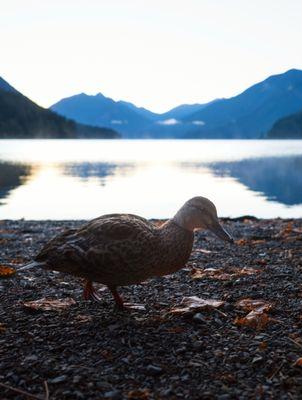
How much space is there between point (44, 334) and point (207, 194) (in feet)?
97.3

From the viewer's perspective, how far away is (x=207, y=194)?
3422 centimetres

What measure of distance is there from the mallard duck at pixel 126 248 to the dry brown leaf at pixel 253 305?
802 millimetres

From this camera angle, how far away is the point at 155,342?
15.6ft

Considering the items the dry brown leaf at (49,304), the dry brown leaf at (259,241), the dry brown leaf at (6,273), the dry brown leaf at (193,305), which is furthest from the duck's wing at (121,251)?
the dry brown leaf at (259,241)

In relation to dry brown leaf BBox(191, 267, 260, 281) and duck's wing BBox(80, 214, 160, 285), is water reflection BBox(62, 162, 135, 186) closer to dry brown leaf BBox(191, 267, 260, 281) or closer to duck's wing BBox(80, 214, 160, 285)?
dry brown leaf BBox(191, 267, 260, 281)

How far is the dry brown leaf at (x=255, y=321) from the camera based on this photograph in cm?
516

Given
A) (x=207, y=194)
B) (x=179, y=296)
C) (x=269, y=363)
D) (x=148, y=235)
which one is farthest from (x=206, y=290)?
(x=207, y=194)

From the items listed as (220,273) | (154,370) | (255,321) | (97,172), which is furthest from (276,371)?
(97,172)

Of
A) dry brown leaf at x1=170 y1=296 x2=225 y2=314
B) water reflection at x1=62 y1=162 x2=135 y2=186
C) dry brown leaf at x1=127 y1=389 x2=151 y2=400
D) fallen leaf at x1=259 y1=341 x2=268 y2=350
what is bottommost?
water reflection at x1=62 y1=162 x2=135 y2=186

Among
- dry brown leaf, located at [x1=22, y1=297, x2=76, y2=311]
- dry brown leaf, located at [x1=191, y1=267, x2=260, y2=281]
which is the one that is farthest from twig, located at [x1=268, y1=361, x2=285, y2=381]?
dry brown leaf, located at [x1=191, y1=267, x2=260, y2=281]

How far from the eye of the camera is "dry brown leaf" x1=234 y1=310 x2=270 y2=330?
5164 millimetres

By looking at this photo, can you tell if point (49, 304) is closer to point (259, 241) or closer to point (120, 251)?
point (120, 251)

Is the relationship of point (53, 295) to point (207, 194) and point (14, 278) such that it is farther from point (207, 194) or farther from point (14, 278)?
point (207, 194)

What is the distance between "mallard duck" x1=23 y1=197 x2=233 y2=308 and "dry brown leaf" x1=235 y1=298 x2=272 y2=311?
2.63 ft
